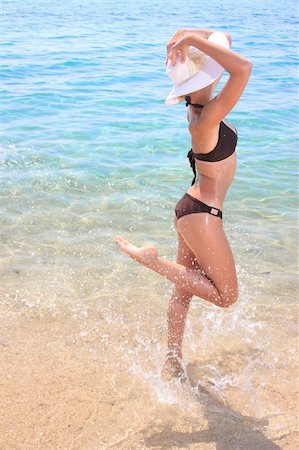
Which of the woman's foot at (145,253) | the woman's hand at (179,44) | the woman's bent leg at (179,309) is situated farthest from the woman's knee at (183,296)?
the woman's hand at (179,44)

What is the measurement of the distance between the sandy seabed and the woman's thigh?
27.7 inches

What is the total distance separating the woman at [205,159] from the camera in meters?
2.91

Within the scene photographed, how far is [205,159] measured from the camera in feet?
10.4

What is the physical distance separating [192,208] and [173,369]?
1140 mm

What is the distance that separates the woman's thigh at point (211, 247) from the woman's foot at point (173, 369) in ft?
2.22

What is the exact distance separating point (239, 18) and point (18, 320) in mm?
22275

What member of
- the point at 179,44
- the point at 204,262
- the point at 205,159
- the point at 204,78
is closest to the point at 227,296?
the point at 204,262

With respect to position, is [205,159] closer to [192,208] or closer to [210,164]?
[210,164]

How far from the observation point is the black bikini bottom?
3234 mm

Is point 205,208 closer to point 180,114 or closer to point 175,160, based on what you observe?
point 175,160

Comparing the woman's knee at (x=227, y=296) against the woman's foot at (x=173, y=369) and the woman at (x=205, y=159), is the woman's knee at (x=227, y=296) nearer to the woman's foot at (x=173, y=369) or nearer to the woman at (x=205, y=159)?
the woman at (x=205, y=159)

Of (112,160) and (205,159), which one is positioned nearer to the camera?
(205,159)

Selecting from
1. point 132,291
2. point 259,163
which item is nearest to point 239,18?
point 259,163

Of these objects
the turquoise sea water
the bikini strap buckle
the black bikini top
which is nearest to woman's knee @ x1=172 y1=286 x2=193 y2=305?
the bikini strap buckle
